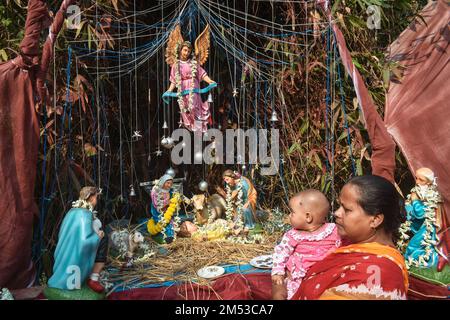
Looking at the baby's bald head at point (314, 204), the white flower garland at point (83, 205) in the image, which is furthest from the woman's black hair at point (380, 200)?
the white flower garland at point (83, 205)

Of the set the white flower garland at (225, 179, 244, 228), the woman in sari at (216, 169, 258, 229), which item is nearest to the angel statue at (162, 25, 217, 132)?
the woman in sari at (216, 169, 258, 229)

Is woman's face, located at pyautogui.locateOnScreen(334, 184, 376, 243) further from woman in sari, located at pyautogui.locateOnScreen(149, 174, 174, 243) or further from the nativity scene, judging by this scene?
woman in sari, located at pyautogui.locateOnScreen(149, 174, 174, 243)

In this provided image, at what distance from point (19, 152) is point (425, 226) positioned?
2831 mm

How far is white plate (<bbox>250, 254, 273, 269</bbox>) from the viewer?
10.2 ft

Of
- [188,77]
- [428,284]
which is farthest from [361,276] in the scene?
[188,77]

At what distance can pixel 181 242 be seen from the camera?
12.4 ft

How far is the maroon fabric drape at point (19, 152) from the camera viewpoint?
2.65 metres

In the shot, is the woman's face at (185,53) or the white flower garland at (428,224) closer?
the white flower garland at (428,224)

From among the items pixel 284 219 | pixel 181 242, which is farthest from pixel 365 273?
pixel 284 219

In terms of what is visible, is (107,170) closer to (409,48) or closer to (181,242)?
(181,242)

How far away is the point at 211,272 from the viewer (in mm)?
3037

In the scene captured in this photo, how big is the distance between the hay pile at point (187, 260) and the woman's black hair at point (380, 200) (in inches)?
54.9

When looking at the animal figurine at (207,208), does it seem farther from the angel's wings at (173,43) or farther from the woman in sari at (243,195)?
the angel's wings at (173,43)
